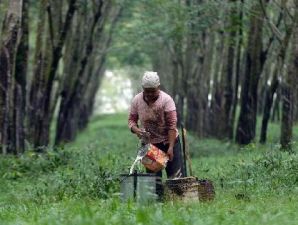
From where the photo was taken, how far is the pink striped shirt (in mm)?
11562

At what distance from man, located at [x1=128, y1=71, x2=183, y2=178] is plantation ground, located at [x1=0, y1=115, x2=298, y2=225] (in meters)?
0.85

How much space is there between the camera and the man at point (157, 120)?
37.7 feet

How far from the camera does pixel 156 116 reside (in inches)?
458

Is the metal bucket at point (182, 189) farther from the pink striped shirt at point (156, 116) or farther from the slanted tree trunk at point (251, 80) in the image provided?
the slanted tree trunk at point (251, 80)

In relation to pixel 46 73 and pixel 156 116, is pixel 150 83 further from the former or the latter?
pixel 46 73

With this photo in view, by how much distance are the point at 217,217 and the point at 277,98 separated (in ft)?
108

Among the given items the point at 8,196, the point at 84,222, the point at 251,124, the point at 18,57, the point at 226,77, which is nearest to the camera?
the point at 84,222

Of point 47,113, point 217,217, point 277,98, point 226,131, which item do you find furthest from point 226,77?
point 217,217

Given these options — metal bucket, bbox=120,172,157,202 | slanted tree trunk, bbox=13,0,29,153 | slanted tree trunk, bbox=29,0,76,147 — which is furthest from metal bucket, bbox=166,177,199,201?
slanted tree trunk, bbox=29,0,76,147

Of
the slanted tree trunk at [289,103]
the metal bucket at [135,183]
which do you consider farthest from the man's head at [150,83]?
the slanted tree trunk at [289,103]

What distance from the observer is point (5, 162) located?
55.7 feet

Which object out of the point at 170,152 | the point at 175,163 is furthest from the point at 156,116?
the point at 175,163

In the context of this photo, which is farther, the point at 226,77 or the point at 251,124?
the point at 226,77

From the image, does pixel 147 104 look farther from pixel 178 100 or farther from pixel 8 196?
pixel 178 100
